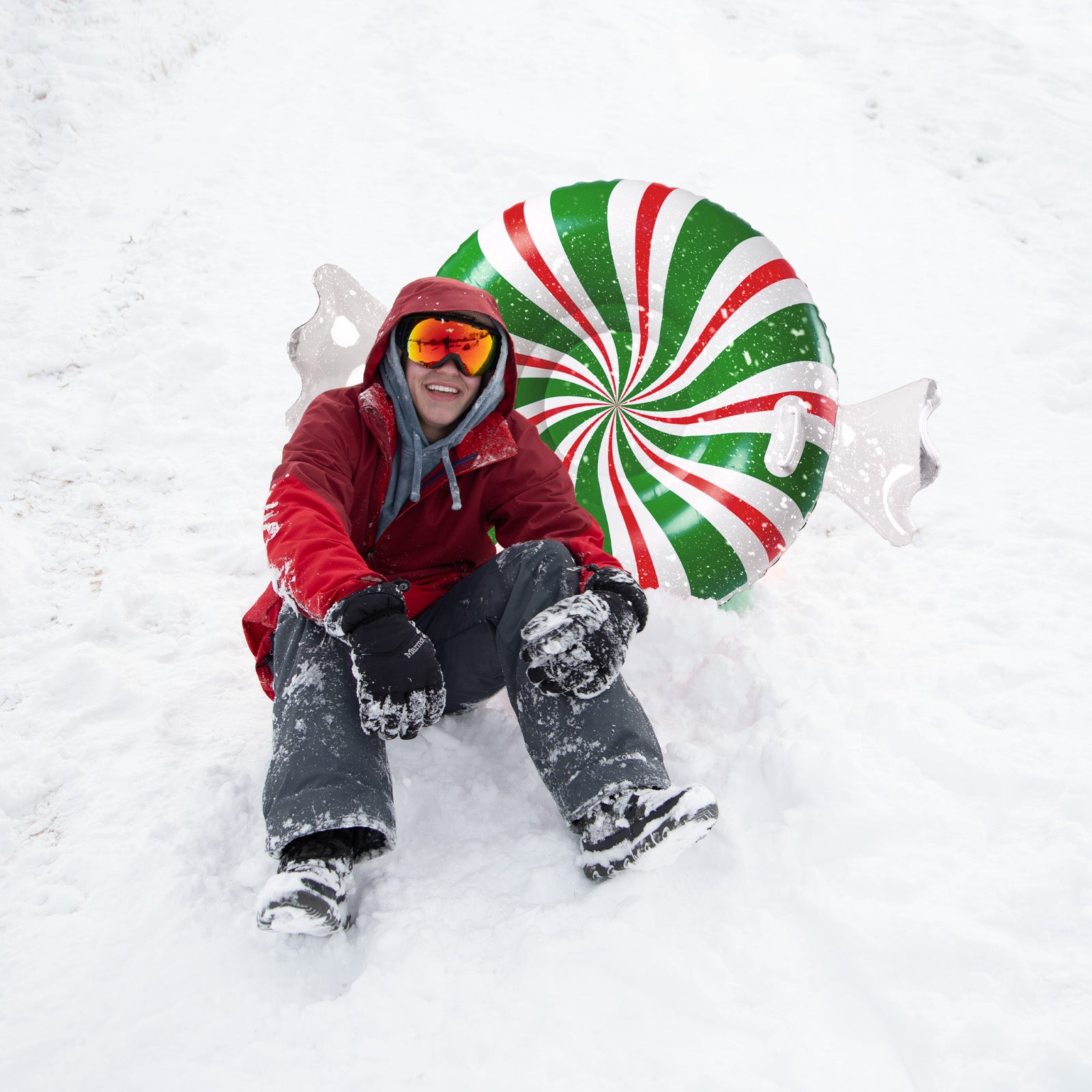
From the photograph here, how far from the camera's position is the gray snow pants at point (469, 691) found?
159 centimetres

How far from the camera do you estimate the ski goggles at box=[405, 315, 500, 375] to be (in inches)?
81.4

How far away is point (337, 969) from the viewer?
157 cm

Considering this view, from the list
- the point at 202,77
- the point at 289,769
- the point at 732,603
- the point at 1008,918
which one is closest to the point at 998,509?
the point at 732,603

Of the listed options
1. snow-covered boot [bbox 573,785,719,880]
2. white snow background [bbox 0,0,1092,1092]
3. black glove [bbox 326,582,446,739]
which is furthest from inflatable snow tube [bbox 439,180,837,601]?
black glove [bbox 326,582,446,739]

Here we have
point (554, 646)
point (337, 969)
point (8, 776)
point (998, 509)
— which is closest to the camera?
point (337, 969)

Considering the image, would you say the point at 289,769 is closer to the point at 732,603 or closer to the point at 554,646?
the point at 554,646

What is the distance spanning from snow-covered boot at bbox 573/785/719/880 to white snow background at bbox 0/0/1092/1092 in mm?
77

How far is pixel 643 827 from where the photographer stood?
1.61 metres

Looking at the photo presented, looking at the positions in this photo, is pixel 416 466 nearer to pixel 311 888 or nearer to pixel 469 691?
pixel 469 691

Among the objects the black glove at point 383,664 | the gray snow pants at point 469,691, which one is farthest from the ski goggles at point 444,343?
the black glove at point 383,664

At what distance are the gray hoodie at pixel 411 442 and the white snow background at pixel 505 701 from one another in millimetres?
625

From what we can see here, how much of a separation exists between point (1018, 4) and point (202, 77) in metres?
6.92

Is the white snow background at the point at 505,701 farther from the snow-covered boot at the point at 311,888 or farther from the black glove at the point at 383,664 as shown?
the black glove at the point at 383,664

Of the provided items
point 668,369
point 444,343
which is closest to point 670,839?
point 444,343
